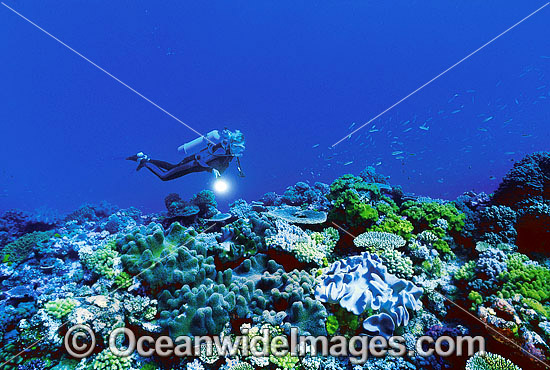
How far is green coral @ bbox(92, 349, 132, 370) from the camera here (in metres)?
3.42

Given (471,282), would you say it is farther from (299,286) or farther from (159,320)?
(159,320)

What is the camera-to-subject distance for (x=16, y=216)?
12258 mm

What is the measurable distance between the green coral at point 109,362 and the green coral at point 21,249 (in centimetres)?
511

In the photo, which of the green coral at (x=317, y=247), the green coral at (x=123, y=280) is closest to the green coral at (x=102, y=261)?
the green coral at (x=123, y=280)

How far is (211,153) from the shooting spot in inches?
337

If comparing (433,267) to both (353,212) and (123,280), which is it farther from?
(123,280)

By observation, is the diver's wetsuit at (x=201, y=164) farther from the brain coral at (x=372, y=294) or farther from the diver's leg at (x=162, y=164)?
the brain coral at (x=372, y=294)

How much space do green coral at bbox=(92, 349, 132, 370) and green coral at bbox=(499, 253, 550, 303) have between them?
5502mm

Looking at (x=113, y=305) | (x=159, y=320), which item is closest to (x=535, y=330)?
(x=159, y=320)

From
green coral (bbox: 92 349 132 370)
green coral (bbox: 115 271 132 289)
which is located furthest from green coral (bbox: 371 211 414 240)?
green coral (bbox: 92 349 132 370)

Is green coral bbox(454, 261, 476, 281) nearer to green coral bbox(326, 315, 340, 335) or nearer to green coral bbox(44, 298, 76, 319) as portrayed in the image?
green coral bbox(326, 315, 340, 335)

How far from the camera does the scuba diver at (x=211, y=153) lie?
8203mm

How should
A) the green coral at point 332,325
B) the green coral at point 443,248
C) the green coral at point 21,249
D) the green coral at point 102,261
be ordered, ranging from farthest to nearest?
the green coral at point 21,249, the green coral at point 443,248, the green coral at point 102,261, the green coral at point 332,325

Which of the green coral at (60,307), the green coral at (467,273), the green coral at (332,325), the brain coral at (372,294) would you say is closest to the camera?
the brain coral at (372,294)
